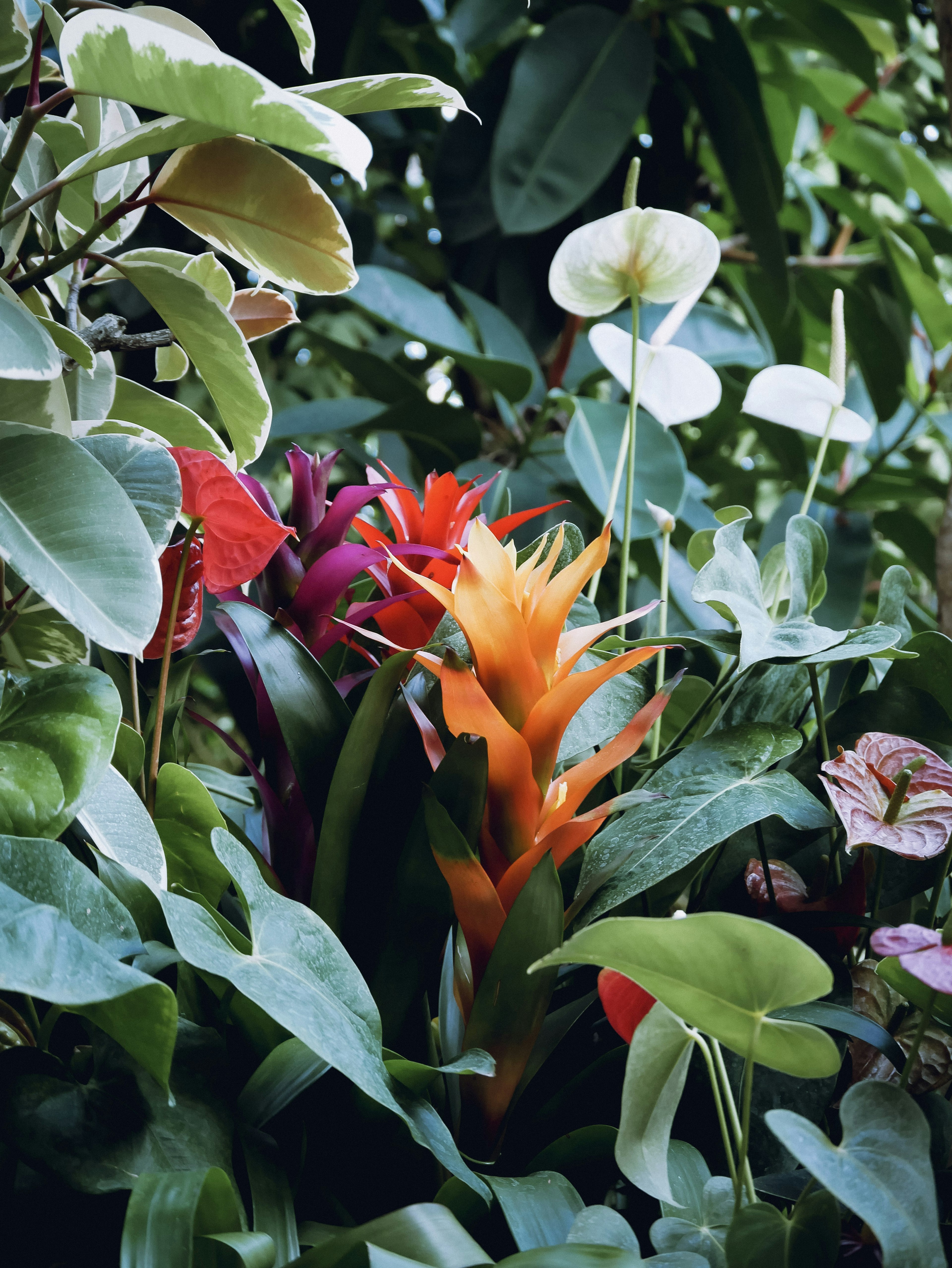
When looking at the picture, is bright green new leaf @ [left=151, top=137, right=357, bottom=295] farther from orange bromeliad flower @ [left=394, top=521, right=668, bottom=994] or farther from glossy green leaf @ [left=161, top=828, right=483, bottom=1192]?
glossy green leaf @ [left=161, top=828, right=483, bottom=1192]

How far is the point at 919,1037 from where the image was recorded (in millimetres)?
Result: 289

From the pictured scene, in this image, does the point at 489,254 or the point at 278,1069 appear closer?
the point at 278,1069

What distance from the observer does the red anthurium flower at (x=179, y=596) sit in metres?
0.42

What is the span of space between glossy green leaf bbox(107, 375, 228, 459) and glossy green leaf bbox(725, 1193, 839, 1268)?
0.44 metres

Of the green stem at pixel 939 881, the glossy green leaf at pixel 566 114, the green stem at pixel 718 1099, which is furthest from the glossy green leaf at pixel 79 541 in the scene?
the glossy green leaf at pixel 566 114

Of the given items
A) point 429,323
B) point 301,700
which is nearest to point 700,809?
point 301,700

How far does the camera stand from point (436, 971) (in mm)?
396

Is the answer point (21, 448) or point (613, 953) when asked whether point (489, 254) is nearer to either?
point (21, 448)

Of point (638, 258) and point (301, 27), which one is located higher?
point (301, 27)

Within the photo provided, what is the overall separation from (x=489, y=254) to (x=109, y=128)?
100 cm

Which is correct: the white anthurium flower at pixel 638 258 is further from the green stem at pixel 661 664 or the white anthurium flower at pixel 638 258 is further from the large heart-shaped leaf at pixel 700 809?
the large heart-shaped leaf at pixel 700 809

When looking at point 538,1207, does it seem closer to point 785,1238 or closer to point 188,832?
point 785,1238

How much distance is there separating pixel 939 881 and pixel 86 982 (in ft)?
1.10

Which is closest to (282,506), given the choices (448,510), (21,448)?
(448,510)
